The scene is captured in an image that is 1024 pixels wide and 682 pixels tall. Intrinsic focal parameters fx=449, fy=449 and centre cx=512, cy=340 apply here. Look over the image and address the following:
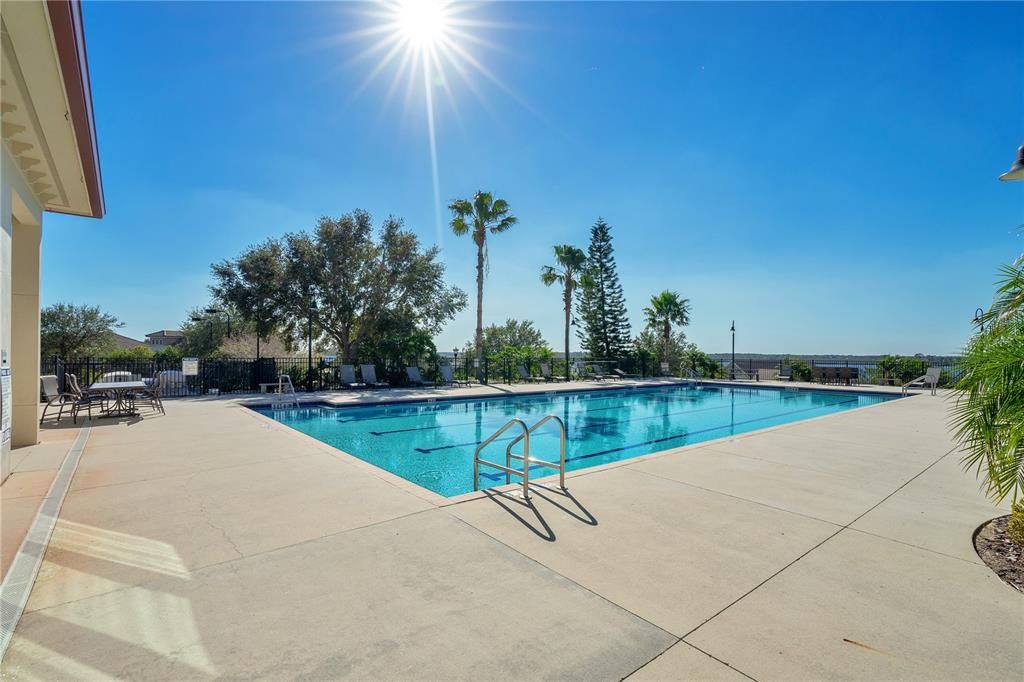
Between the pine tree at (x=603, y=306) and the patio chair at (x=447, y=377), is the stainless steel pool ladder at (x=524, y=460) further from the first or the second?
the pine tree at (x=603, y=306)

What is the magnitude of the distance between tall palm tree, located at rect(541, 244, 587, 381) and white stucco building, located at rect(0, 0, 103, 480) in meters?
20.0

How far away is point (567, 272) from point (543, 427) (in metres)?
15.7

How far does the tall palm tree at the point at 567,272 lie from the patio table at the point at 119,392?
1846 cm

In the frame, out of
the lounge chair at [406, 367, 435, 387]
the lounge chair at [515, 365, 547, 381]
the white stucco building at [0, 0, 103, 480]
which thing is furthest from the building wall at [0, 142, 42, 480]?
the lounge chair at [515, 365, 547, 381]

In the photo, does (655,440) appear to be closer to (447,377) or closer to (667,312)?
(447,377)

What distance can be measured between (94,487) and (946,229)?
75.7 ft

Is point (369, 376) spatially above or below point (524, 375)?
above

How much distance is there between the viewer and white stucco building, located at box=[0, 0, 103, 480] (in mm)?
3176

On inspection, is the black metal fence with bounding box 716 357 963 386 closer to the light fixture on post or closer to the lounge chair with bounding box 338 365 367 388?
the light fixture on post

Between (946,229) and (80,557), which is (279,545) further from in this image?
(946,229)

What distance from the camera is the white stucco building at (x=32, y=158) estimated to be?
318cm

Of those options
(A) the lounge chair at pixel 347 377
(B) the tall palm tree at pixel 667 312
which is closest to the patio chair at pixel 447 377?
(A) the lounge chair at pixel 347 377

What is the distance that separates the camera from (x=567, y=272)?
24688mm

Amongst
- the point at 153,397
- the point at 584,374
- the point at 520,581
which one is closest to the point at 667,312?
the point at 584,374
